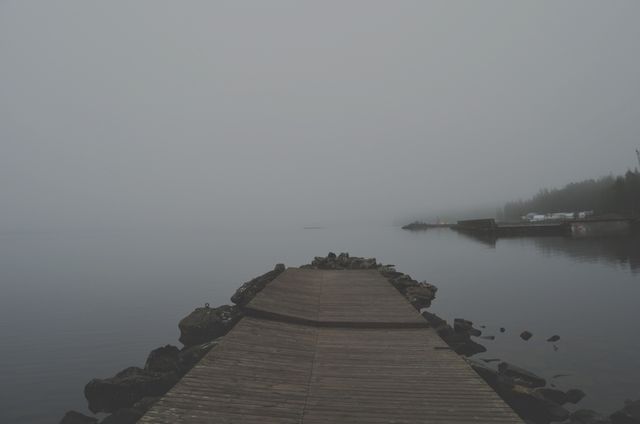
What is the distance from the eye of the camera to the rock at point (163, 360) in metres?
13.6

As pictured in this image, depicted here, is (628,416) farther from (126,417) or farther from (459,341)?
(126,417)

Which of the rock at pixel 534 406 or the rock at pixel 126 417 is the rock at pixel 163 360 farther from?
the rock at pixel 534 406

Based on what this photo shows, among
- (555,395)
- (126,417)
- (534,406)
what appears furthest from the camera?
(555,395)

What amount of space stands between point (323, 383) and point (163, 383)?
659 centimetres

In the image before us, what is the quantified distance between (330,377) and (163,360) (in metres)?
8.85

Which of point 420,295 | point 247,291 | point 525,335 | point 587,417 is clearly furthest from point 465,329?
point 247,291

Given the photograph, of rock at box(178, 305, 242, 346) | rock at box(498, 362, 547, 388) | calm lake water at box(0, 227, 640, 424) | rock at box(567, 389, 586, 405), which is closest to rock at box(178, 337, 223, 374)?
rock at box(178, 305, 242, 346)

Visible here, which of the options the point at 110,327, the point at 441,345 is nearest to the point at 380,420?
the point at 441,345

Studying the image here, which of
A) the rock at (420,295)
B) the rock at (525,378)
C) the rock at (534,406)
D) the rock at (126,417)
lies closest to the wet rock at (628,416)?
the rock at (534,406)

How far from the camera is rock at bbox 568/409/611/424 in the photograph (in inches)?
387

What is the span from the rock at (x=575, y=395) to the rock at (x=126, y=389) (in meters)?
13.0

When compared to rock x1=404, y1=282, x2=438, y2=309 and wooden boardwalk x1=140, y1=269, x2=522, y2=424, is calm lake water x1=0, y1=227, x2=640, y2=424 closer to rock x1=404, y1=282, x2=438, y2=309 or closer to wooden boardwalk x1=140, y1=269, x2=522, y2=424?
rock x1=404, y1=282, x2=438, y2=309

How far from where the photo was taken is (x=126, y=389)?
39.4 feet

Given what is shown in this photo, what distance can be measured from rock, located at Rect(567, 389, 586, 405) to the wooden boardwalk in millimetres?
4926
